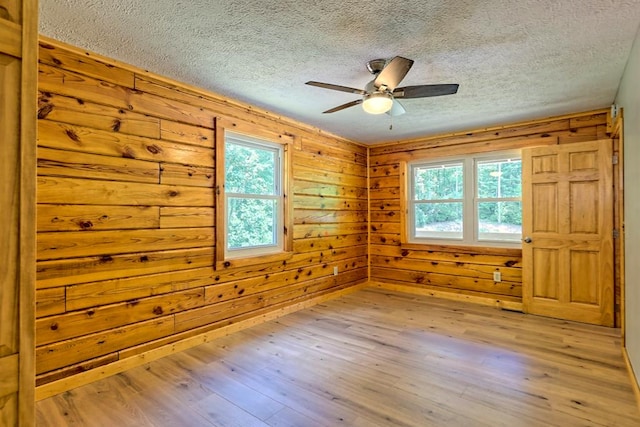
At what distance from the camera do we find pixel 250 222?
3672mm

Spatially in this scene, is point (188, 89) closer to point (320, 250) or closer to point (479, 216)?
point (320, 250)

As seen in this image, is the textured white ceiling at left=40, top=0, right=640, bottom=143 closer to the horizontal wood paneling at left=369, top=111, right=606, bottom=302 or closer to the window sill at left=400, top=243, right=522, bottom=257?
the horizontal wood paneling at left=369, top=111, right=606, bottom=302

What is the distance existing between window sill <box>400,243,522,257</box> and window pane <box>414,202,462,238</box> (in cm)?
20

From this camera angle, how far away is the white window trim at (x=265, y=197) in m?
3.40

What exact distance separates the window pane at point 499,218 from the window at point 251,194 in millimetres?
2707


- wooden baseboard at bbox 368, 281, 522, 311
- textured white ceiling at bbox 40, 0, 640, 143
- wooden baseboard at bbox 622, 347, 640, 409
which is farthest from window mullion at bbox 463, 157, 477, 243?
wooden baseboard at bbox 622, 347, 640, 409

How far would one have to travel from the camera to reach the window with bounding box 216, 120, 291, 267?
10.7ft

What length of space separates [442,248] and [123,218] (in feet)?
13.3

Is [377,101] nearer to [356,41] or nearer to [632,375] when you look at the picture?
[356,41]

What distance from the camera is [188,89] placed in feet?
9.77

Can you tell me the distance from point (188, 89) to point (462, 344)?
136 inches

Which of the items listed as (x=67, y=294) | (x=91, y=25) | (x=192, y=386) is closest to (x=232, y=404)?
(x=192, y=386)

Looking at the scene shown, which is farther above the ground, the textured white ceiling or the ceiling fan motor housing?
the textured white ceiling

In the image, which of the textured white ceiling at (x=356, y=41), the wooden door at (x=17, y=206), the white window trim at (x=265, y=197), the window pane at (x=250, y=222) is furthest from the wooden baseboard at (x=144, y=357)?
the textured white ceiling at (x=356, y=41)
